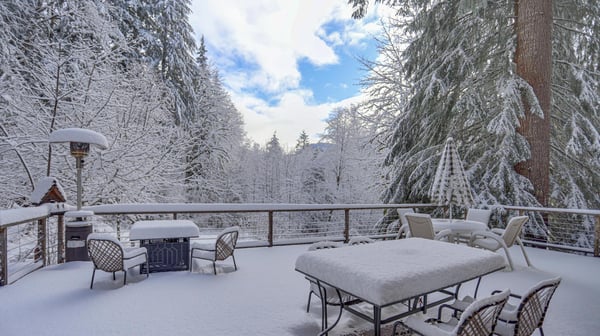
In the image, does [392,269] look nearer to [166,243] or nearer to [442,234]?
[442,234]

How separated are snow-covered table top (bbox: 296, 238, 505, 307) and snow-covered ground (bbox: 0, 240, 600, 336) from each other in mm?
722

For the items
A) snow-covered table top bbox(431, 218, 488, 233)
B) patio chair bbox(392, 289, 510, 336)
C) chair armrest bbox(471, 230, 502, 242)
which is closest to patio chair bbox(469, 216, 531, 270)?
chair armrest bbox(471, 230, 502, 242)

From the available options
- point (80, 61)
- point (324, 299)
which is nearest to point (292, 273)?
point (324, 299)

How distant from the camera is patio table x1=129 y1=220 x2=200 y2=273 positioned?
14.7 ft

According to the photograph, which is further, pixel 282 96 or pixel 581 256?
pixel 282 96

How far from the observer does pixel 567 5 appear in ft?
24.5

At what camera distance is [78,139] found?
4.77 metres

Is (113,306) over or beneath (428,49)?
beneath

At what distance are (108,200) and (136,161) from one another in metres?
1.27

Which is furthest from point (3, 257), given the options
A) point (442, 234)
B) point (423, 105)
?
point (423, 105)

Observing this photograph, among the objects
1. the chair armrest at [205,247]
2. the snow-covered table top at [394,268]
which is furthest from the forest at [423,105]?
the snow-covered table top at [394,268]

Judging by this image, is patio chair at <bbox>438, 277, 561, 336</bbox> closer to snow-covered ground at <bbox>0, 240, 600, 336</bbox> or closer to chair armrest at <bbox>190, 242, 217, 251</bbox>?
snow-covered ground at <bbox>0, 240, 600, 336</bbox>

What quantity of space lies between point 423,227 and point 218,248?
3.13 meters

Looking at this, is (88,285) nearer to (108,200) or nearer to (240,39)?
(108,200)
